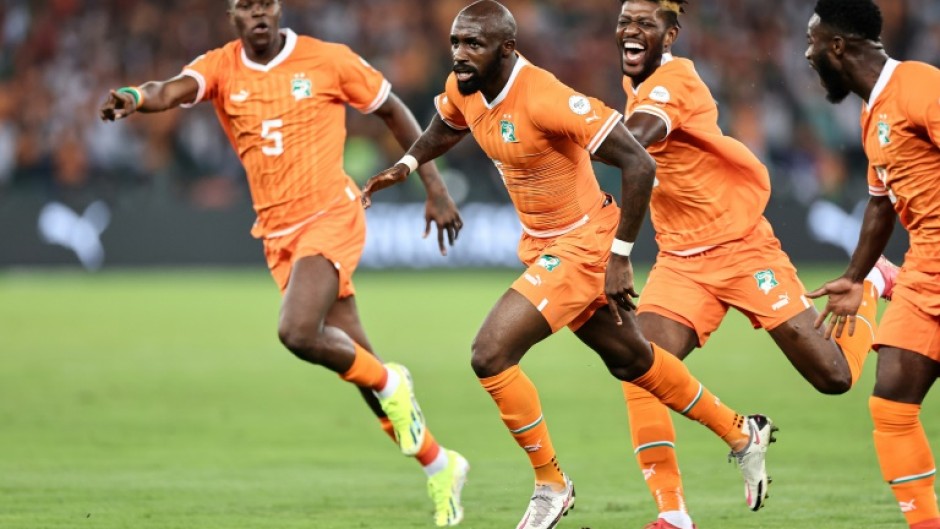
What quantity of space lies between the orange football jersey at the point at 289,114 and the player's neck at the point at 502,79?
177 cm

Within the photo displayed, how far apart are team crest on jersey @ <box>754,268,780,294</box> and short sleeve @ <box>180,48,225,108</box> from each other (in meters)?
3.34

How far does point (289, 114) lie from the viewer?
8461mm

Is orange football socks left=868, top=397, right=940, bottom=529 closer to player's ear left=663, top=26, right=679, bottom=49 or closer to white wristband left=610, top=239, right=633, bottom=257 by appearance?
white wristband left=610, top=239, right=633, bottom=257

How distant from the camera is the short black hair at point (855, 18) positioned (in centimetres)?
599

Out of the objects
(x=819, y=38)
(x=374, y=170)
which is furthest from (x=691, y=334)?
(x=374, y=170)

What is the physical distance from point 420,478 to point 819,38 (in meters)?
3.99

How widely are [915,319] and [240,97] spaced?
13.8 feet

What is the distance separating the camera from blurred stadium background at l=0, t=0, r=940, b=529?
321 inches

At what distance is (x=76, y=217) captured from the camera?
21.5 m

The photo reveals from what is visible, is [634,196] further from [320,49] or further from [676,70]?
[320,49]

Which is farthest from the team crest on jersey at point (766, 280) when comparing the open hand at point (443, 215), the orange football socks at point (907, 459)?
the open hand at point (443, 215)

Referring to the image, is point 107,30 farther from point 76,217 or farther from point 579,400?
point 579,400

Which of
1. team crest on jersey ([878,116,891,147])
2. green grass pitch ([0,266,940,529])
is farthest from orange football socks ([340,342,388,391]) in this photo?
team crest on jersey ([878,116,891,147])

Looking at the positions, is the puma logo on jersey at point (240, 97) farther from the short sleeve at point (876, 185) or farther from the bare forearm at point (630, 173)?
the short sleeve at point (876, 185)
